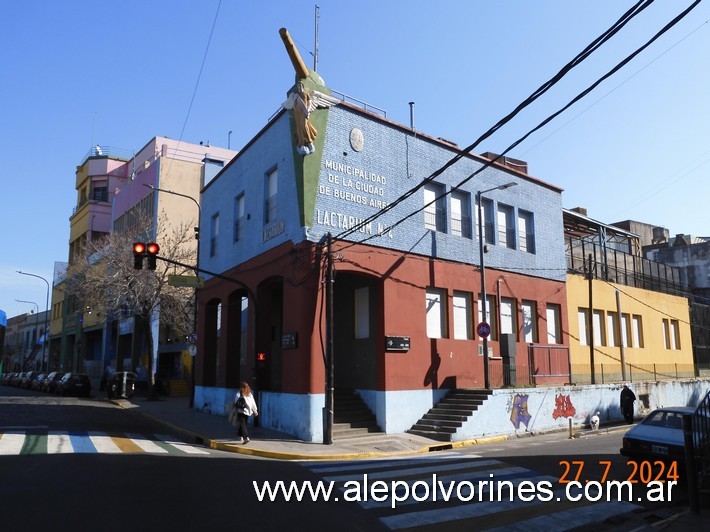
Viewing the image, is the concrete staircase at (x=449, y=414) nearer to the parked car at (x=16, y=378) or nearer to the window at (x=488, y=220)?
the window at (x=488, y=220)

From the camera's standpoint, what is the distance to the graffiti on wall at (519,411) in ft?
64.8

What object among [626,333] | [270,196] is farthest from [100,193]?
[626,333]

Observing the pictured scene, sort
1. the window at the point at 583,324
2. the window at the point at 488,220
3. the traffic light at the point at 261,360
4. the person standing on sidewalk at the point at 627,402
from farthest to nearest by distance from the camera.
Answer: the window at the point at 583,324 → the window at the point at 488,220 → the person standing on sidewalk at the point at 627,402 → the traffic light at the point at 261,360

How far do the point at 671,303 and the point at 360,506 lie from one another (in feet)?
Answer: 111

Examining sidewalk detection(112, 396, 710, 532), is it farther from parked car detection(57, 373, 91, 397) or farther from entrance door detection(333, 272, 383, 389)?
parked car detection(57, 373, 91, 397)

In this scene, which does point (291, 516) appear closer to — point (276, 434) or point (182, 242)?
point (276, 434)

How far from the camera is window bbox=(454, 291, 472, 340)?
70.8 feet

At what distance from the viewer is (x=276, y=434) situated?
17703 millimetres

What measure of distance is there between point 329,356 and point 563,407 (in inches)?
421

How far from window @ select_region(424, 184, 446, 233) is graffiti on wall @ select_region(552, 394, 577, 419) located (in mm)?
8025

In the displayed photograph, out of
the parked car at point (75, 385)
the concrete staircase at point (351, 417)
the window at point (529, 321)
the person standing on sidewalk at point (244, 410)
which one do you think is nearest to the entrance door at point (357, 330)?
the concrete staircase at point (351, 417)

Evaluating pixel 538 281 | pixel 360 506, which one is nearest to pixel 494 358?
pixel 538 281

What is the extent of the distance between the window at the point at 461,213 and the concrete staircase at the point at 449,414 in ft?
21.1

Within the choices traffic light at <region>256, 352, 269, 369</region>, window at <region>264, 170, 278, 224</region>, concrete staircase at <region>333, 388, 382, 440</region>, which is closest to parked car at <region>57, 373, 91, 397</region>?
window at <region>264, 170, 278, 224</region>
